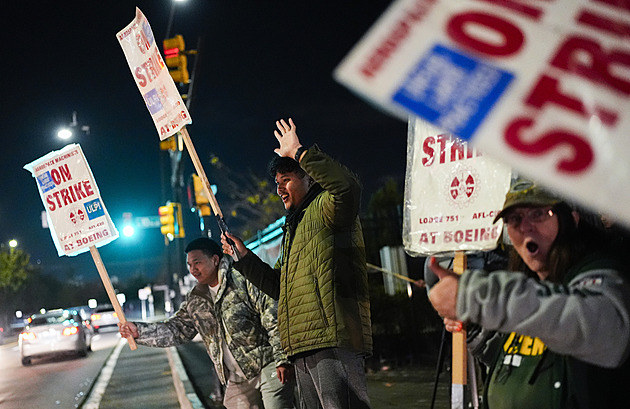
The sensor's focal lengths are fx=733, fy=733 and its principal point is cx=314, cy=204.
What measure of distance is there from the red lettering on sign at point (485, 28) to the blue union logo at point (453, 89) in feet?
0.13

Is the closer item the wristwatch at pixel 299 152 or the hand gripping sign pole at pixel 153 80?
the wristwatch at pixel 299 152

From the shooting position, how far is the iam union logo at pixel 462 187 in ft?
12.6

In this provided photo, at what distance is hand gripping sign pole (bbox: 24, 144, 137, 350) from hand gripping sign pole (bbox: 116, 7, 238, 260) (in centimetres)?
92

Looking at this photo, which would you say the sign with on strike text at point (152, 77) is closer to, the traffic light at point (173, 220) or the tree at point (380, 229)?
the tree at point (380, 229)

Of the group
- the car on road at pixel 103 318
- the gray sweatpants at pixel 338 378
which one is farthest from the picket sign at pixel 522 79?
the car on road at pixel 103 318

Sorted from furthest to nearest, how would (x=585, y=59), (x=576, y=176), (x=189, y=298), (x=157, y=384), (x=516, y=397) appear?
(x=157, y=384), (x=189, y=298), (x=516, y=397), (x=585, y=59), (x=576, y=176)

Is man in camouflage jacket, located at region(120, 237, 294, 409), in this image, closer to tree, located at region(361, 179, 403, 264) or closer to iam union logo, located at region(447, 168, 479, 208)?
iam union logo, located at region(447, 168, 479, 208)

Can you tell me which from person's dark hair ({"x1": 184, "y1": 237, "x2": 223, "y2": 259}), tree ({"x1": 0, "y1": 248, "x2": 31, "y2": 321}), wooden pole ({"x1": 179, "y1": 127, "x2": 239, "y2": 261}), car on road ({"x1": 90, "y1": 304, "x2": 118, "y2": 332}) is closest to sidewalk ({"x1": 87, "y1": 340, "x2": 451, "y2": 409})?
person's dark hair ({"x1": 184, "y1": 237, "x2": 223, "y2": 259})

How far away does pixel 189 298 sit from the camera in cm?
579

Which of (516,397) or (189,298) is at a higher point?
(189,298)

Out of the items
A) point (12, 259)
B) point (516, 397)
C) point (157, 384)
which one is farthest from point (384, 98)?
point (12, 259)

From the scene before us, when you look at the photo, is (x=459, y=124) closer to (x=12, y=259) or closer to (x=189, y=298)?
(x=189, y=298)

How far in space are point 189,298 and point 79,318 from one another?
19270 millimetres

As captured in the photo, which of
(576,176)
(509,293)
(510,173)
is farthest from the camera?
(510,173)
